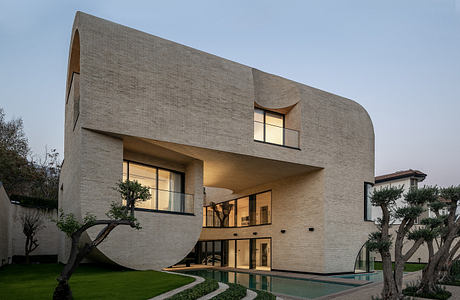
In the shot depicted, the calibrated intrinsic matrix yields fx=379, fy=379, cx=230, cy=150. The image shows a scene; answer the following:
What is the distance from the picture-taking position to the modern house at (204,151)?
1394cm

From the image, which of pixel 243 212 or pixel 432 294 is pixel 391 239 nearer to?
pixel 432 294

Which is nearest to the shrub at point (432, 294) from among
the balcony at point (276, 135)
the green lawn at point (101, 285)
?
the green lawn at point (101, 285)

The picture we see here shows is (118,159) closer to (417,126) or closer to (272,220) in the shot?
(272,220)

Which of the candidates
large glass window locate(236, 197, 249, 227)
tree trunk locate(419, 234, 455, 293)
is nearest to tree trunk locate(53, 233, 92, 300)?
tree trunk locate(419, 234, 455, 293)

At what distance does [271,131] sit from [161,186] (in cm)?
586

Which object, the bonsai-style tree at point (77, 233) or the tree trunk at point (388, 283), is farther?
the tree trunk at point (388, 283)

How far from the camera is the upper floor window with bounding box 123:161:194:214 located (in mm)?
16062

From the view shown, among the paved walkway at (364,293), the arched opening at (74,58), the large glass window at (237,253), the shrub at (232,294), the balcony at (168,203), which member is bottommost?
the large glass window at (237,253)

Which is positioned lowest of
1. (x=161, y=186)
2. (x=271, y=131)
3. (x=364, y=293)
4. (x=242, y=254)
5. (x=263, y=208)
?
(x=242, y=254)

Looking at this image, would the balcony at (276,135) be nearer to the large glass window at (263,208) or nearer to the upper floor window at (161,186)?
the upper floor window at (161,186)

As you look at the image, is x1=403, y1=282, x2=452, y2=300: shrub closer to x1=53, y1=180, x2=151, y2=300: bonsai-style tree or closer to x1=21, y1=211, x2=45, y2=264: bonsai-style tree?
x1=53, y1=180, x2=151, y2=300: bonsai-style tree

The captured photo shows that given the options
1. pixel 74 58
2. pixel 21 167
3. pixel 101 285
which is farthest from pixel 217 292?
pixel 21 167

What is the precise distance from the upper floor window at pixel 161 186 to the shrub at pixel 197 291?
549 centimetres

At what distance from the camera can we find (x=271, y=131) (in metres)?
18.4
